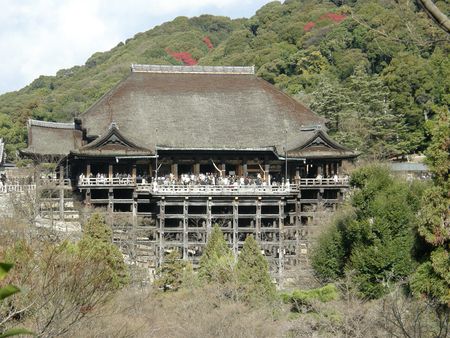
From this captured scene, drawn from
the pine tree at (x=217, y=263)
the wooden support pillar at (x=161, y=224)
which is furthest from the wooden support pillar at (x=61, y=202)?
the pine tree at (x=217, y=263)

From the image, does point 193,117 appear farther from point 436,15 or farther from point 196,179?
point 436,15

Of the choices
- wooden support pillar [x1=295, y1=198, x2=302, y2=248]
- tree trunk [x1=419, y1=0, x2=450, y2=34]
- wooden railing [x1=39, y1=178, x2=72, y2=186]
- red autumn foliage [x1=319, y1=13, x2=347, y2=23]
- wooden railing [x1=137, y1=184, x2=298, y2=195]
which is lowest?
wooden support pillar [x1=295, y1=198, x2=302, y2=248]

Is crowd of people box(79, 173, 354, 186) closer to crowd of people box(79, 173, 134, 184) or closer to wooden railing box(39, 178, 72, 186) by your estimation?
crowd of people box(79, 173, 134, 184)

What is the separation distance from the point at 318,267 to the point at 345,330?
6.80 m

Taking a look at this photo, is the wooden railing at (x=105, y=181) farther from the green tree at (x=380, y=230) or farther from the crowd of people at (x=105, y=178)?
the green tree at (x=380, y=230)

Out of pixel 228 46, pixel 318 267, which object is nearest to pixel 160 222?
pixel 318 267

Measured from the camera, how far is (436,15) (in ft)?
13.9

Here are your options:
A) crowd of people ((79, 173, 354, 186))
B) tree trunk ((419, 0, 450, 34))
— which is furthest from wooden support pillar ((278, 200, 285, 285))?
tree trunk ((419, 0, 450, 34))

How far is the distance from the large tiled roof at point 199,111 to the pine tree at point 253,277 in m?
11.4

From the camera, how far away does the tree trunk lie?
417 cm

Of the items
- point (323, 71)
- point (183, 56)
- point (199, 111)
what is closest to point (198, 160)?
point (199, 111)

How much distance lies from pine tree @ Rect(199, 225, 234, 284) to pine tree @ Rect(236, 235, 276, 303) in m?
0.42

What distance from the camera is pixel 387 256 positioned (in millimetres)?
23328

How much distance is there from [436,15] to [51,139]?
122 ft
